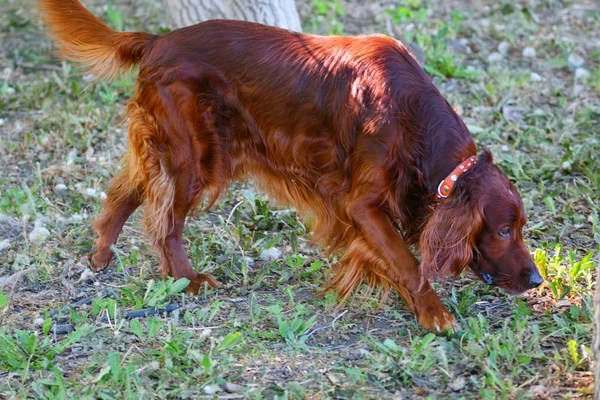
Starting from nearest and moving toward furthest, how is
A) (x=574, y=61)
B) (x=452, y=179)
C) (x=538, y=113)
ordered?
1. (x=452, y=179)
2. (x=538, y=113)
3. (x=574, y=61)

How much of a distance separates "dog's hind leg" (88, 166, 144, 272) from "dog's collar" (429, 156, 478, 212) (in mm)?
1448

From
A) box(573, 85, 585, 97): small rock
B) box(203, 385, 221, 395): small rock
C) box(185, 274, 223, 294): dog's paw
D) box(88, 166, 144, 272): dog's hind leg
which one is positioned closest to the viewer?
box(203, 385, 221, 395): small rock

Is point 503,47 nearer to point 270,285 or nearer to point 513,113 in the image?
point 513,113

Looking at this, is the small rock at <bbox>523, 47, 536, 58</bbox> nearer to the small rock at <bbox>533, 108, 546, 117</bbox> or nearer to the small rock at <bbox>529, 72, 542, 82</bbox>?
the small rock at <bbox>529, 72, 542, 82</bbox>

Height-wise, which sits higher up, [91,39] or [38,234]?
[91,39]

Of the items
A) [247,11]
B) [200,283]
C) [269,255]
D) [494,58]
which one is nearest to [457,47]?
[494,58]

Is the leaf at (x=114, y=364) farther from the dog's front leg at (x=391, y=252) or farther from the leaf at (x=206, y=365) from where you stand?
the dog's front leg at (x=391, y=252)

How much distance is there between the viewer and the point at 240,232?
3.96 meters

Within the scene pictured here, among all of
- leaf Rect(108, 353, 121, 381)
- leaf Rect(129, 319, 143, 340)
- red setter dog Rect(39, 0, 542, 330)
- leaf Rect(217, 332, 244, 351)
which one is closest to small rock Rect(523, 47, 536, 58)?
red setter dog Rect(39, 0, 542, 330)

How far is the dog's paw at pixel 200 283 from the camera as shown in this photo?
11.6 ft

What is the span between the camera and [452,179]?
3.17 metres

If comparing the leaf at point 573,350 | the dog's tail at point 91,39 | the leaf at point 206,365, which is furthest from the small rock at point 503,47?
the leaf at point 206,365

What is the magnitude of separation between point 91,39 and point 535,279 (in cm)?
223

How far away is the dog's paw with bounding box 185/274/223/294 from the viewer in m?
3.54
